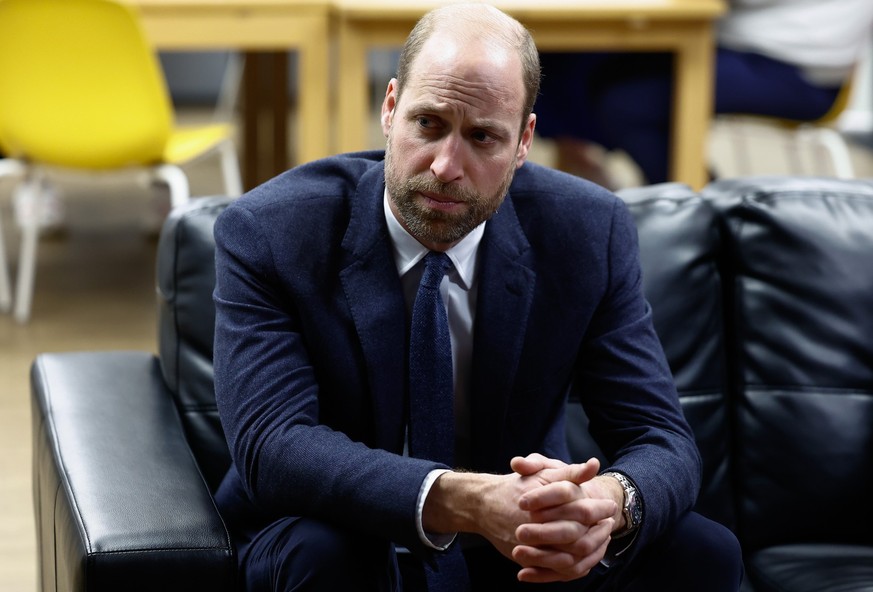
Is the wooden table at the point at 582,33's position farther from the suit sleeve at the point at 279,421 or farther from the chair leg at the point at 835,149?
the suit sleeve at the point at 279,421

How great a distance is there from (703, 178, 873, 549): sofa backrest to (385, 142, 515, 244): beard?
0.53 metres

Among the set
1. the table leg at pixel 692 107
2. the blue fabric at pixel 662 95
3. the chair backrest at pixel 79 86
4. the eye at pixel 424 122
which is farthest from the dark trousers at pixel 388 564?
the blue fabric at pixel 662 95

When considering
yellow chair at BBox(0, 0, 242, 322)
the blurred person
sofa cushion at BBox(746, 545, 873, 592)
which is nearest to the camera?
sofa cushion at BBox(746, 545, 873, 592)

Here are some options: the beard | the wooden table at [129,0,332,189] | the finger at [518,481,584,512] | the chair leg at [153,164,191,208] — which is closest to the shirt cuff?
the finger at [518,481,584,512]

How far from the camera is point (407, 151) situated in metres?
1.62

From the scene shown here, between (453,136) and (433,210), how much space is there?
9 centimetres

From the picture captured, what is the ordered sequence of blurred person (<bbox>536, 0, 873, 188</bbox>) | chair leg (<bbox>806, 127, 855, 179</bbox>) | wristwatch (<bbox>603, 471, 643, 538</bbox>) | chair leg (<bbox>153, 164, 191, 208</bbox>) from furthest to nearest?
chair leg (<bbox>806, 127, 855, 179</bbox>), blurred person (<bbox>536, 0, 873, 188</bbox>), chair leg (<bbox>153, 164, 191, 208</bbox>), wristwatch (<bbox>603, 471, 643, 538</bbox>)

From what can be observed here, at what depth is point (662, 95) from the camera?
4.00 m

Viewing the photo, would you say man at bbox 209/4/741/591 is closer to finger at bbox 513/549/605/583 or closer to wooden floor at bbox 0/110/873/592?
finger at bbox 513/549/605/583

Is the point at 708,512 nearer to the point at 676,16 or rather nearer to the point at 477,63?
the point at 477,63

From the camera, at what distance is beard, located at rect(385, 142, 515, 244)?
63.5 inches

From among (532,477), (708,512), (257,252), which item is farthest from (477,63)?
(708,512)

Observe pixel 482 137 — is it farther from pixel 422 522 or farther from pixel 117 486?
pixel 117 486

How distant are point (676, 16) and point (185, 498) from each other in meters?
2.67
